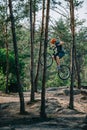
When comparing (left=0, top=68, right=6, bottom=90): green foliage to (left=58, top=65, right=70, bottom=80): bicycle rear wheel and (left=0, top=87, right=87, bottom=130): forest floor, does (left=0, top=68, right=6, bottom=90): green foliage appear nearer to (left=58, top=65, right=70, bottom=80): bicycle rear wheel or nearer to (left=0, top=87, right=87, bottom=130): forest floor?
(left=0, top=87, right=87, bottom=130): forest floor

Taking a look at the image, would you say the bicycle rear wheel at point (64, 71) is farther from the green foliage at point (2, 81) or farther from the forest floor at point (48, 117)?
the green foliage at point (2, 81)

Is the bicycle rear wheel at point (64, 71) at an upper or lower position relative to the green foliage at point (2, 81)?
upper

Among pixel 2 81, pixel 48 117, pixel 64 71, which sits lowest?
pixel 48 117

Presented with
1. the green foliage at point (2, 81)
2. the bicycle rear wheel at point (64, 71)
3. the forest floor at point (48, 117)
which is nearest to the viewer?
the forest floor at point (48, 117)

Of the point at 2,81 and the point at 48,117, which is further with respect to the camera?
the point at 2,81

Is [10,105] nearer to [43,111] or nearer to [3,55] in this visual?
[43,111]

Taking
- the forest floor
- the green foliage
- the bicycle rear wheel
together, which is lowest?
the forest floor

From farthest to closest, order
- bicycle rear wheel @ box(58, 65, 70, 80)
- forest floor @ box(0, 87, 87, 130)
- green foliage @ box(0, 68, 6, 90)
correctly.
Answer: green foliage @ box(0, 68, 6, 90), bicycle rear wheel @ box(58, 65, 70, 80), forest floor @ box(0, 87, 87, 130)

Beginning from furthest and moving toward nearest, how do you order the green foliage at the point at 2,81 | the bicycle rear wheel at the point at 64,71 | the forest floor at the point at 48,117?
1. the green foliage at the point at 2,81
2. the bicycle rear wheel at the point at 64,71
3. the forest floor at the point at 48,117

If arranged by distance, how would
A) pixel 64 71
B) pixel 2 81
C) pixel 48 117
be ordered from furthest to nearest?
pixel 2 81, pixel 64 71, pixel 48 117

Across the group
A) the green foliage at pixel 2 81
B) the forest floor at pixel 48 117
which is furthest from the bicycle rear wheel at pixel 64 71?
the green foliage at pixel 2 81

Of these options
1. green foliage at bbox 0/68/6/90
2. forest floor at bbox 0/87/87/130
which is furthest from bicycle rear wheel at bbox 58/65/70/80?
green foliage at bbox 0/68/6/90

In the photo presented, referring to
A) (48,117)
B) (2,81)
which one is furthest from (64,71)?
(2,81)

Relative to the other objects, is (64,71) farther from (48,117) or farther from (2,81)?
(2,81)
